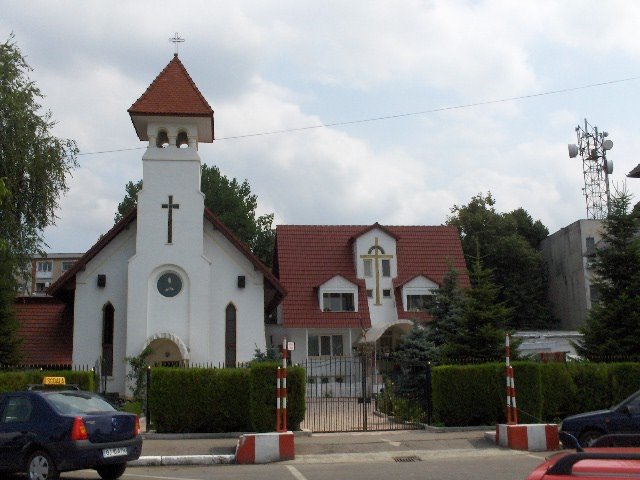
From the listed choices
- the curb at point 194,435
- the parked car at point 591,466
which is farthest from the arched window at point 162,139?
the parked car at point 591,466

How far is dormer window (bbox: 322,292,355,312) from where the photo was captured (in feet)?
118

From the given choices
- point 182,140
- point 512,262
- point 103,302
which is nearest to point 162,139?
point 182,140

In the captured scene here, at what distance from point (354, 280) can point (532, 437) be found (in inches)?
880

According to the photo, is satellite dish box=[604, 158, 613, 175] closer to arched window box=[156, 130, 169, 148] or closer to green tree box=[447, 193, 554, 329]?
green tree box=[447, 193, 554, 329]

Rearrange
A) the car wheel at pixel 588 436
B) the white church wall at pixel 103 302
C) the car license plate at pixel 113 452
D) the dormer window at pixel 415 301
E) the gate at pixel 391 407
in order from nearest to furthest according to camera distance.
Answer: the car license plate at pixel 113 452 < the car wheel at pixel 588 436 < the gate at pixel 391 407 < the white church wall at pixel 103 302 < the dormer window at pixel 415 301

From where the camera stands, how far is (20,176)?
27578 mm

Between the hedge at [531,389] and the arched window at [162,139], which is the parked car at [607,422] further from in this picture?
the arched window at [162,139]

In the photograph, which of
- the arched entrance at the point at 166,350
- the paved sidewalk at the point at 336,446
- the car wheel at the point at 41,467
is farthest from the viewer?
the arched entrance at the point at 166,350

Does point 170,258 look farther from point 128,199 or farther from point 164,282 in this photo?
point 128,199

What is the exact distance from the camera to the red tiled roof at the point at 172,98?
2867cm

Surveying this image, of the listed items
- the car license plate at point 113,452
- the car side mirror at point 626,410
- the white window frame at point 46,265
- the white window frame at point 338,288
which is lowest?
the car license plate at point 113,452

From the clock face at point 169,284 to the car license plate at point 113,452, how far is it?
17.3 meters

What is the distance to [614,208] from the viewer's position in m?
23.6

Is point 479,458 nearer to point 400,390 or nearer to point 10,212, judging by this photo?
point 400,390
